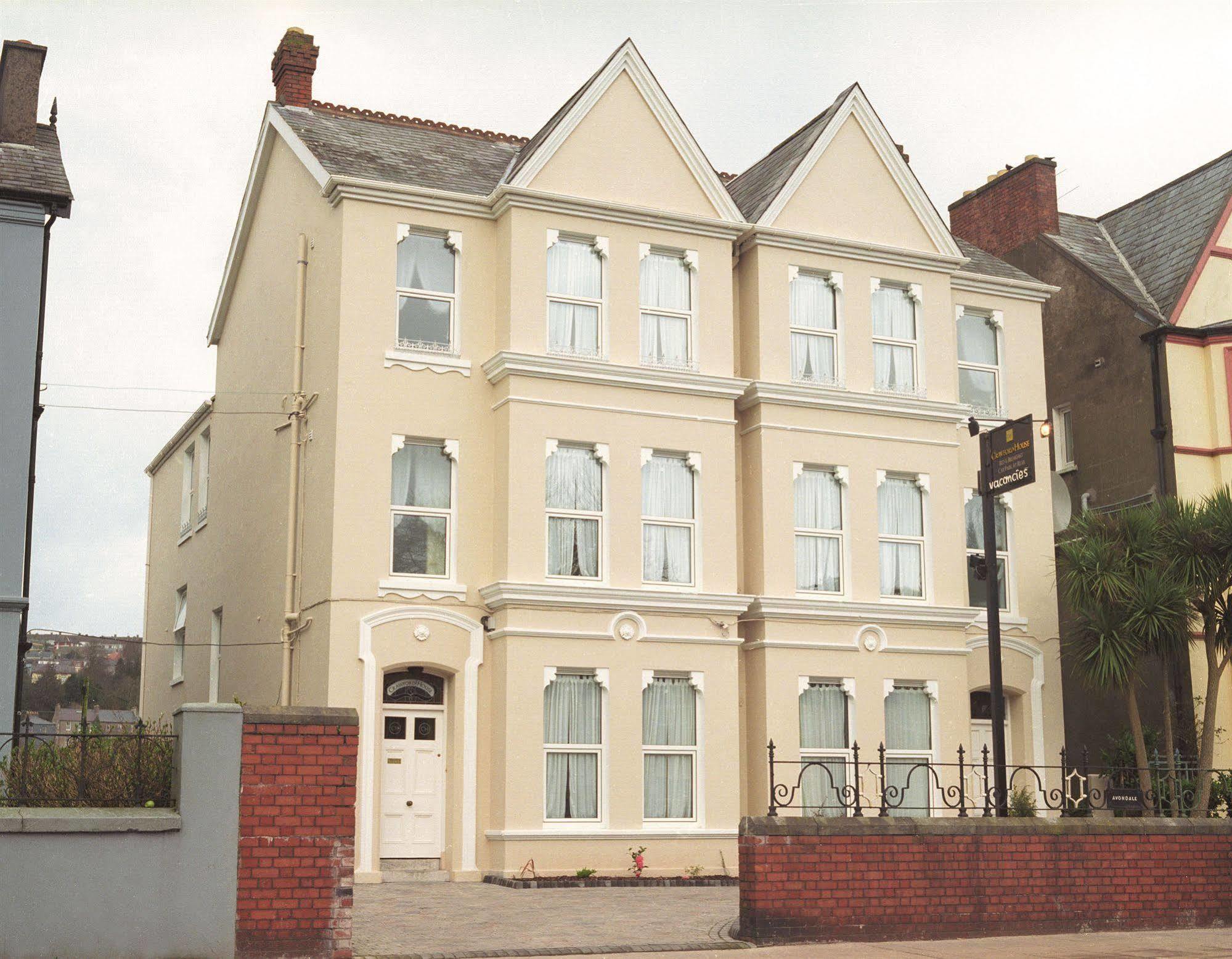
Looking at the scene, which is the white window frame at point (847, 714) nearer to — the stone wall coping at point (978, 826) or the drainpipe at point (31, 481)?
the stone wall coping at point (978, 826)

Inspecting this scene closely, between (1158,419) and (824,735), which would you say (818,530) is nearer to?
(824,735)

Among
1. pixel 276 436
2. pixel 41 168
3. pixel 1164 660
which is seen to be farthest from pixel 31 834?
pixel 1164 660

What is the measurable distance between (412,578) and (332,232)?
5.49 meters

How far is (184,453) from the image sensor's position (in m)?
32.6

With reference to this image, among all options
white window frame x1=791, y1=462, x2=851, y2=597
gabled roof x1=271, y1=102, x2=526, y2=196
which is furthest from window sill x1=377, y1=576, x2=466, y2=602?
gabled roof x1=271, y1=102, x2=526, y2=196

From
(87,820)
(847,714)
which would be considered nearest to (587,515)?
(847,714)

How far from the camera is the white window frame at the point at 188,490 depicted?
103 ft

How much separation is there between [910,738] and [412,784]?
315 inches

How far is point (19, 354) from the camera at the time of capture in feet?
63.6

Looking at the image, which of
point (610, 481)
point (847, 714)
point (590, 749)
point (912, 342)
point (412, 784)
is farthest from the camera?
point (912, 342)

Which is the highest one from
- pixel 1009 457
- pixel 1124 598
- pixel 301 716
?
pixel 1009 457


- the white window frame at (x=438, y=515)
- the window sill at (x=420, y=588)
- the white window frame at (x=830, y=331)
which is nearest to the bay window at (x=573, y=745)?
the window sill at (x=420, y=588)

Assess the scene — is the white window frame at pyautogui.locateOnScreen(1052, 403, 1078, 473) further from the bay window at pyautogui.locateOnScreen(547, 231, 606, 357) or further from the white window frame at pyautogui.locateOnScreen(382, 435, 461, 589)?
the white window frame at pyautogui.locateOnScreen(382, 435, 461, 589)

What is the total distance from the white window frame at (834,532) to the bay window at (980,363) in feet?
12.0
